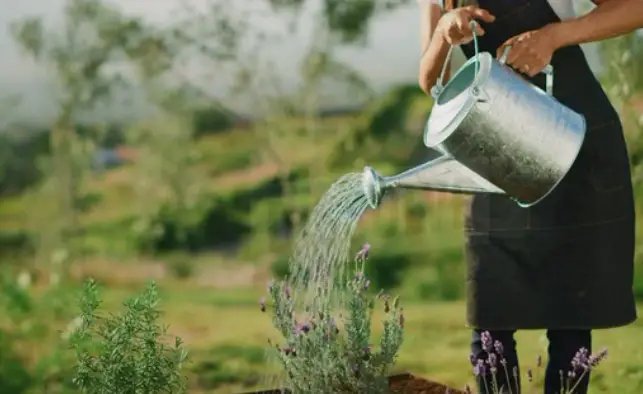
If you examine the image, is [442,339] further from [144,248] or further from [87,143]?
[87,143]

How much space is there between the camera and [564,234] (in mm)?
2428

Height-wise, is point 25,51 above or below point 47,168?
above

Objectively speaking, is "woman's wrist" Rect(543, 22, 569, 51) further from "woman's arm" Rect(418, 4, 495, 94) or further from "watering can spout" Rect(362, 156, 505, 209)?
"watering can spout" Rect(362, 156, 505, 209)

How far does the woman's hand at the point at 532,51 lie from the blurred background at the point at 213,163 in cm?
116

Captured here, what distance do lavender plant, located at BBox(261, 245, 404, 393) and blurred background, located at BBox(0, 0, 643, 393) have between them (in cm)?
72

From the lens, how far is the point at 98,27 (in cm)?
328

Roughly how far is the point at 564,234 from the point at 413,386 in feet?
2.79

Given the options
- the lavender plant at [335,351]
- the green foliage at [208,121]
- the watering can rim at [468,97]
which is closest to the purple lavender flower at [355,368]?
the lavender plant at [335,351]

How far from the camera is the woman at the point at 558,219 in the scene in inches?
91.3

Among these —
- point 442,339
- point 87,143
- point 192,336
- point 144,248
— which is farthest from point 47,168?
point 442,339

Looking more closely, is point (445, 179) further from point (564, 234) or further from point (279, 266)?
point (279, 266)

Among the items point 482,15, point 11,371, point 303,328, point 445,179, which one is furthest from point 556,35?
point 11,371

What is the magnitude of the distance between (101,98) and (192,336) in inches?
26.8

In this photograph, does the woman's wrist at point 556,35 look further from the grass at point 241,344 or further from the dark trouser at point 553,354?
the grass at point 241,344
